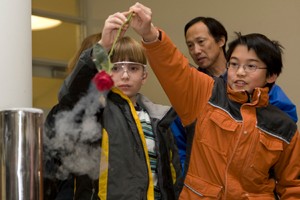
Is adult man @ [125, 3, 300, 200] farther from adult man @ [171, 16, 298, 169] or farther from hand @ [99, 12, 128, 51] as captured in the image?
adult man @ [171, 16, 298, 169]

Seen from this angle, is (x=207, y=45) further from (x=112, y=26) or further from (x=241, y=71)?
(x=112, y=26)

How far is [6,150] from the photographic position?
657 millimetres

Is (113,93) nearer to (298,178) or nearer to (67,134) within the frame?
(67,134)

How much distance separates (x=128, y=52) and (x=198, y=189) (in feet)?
1.26

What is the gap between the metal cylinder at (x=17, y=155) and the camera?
65 centimetres

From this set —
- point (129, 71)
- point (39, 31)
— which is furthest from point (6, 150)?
point (39, 31)

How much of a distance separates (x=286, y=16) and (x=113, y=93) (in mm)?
2121

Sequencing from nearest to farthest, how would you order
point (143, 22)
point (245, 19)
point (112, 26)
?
point (112, 26)
point (143, 22)
point (245, 19)

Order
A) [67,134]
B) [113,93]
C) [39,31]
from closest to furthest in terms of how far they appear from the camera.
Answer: [67,134] → [113,93] → [39,31]

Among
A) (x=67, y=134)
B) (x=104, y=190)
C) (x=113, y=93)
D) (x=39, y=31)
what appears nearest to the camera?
(x=67, y=134)

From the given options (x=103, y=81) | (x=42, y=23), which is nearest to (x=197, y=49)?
(x=103, y=81)

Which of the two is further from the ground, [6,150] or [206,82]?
[206,82]

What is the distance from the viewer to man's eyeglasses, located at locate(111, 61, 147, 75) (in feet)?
4.39

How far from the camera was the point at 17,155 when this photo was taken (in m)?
0.66
